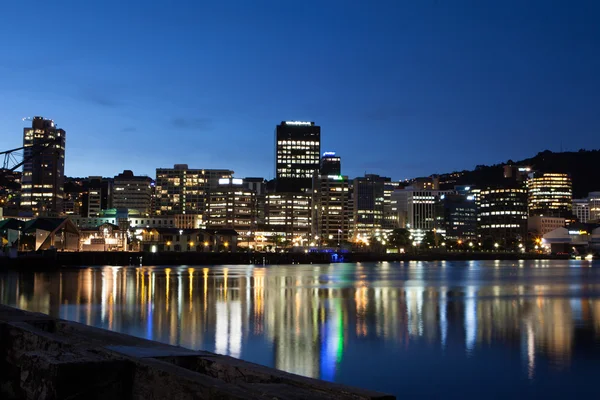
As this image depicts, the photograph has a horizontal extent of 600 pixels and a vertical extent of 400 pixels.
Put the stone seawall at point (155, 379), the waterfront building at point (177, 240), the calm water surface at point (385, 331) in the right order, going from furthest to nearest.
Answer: the waterfront building at point (177, 240)
the calm water surface at point (385, 331)
the stone seawall at point (155, 379)

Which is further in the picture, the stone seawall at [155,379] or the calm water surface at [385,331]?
the calm water surface at [385,331]

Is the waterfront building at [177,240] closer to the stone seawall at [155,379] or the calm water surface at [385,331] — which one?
the calm water surface at [385,331]

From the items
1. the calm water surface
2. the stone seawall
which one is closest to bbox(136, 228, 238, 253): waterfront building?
A: the calm water surface

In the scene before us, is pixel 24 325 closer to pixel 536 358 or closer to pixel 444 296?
pixel 536 358

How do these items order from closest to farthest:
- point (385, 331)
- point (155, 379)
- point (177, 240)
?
1. point (155, 379)
2. point (385, 331)
3. point (177, 240)

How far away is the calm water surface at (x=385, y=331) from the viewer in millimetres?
20062

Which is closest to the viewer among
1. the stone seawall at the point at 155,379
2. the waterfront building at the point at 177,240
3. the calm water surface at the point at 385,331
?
the stone seawall at the point at 155,379

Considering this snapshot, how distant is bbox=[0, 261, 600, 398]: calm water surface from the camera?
790 inches

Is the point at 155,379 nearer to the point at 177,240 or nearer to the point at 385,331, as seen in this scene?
the point at 385,331

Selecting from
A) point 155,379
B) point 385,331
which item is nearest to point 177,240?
point 385,331

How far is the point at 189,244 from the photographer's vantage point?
16738 cm

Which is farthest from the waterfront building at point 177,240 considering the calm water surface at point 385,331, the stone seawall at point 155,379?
the stone seawall at point 155,379

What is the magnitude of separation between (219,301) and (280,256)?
400ft

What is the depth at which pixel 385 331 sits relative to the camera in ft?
101
